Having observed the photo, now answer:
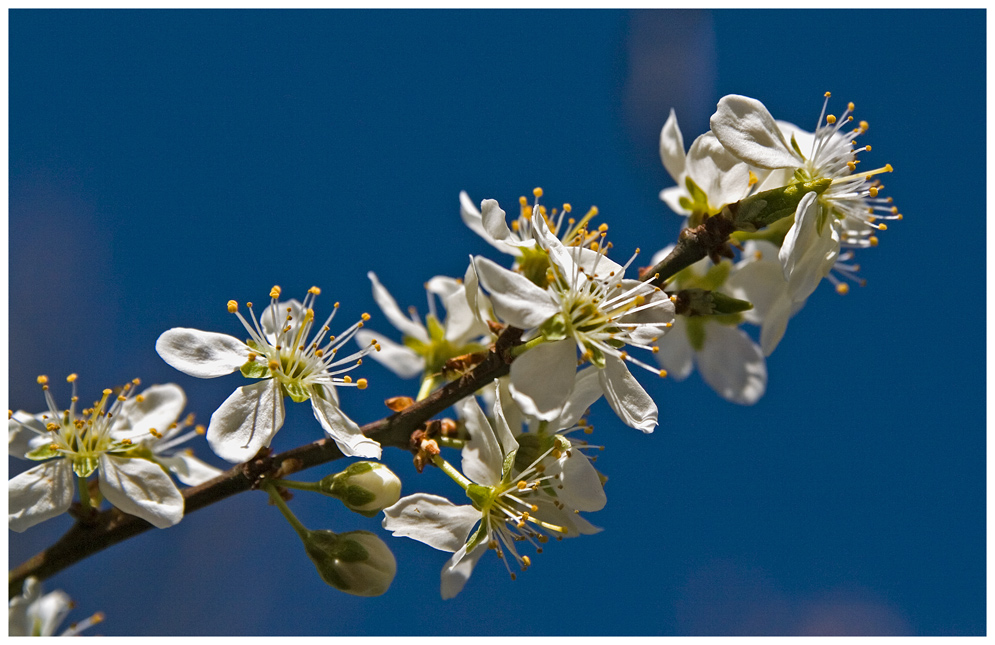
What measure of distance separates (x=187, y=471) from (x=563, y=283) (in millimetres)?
1038

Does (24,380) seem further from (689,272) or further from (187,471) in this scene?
(689,272)

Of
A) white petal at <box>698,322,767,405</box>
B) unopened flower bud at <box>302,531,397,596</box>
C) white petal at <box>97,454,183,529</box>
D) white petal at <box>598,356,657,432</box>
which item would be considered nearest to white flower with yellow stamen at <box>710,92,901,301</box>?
white petal at <box>598,356,657,432</box>

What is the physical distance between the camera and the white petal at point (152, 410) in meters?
1.99

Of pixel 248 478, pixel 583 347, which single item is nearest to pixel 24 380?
pixel 248 478

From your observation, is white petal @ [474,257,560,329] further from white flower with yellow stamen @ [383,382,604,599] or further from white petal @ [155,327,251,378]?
white petal @ [155,327,251,378]

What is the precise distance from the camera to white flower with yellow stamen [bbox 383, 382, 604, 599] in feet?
5.64

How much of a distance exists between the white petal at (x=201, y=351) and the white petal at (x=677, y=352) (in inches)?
49.0

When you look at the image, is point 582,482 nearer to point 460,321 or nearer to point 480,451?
point 480,451

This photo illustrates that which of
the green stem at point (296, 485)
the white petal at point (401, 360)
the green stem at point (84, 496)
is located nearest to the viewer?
the green stem at point (296, 485)

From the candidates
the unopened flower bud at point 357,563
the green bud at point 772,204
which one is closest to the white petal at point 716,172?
the green bud at point 772,204

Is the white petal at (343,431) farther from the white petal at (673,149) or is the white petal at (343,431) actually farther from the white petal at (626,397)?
the white petal at (673,149)

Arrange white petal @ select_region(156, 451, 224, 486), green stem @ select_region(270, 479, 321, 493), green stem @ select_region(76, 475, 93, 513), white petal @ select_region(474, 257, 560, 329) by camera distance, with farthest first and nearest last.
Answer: white petal @ select_region(156, 451, 224, 486)
green stem @ select_region(76, 475, 93, 513)
green stem @ select_region(270, 479, 321, 493)
white petal @ select_region(474, 257, 560, 329)

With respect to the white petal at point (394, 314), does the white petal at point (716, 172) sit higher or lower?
higher

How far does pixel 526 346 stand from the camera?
168 centimetres
